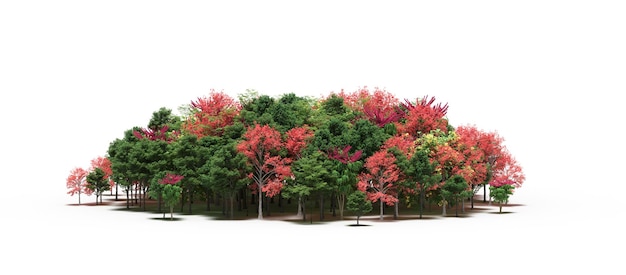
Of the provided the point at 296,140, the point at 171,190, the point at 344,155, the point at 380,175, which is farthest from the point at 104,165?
the point at 380,175

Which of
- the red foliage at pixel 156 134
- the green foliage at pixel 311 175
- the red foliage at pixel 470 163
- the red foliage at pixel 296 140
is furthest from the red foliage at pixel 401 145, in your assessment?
the red foliage at pixel 156 134

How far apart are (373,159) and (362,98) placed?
83.2 feet

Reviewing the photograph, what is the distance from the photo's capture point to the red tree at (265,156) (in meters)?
58.1

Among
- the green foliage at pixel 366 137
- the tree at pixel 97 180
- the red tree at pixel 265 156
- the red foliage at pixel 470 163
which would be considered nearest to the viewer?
the red tree at pixel 265 156

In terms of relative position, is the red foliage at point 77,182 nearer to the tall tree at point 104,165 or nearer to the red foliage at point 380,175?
the tall tree at point 104,165

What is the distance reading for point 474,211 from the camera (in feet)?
222

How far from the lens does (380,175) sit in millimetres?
57719

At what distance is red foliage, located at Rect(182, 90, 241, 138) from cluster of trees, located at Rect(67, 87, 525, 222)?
0.12 m

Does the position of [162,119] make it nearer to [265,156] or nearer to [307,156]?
[265,156]

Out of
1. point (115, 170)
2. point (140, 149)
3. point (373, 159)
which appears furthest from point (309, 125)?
point (115, 170)

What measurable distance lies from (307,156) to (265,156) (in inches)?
173

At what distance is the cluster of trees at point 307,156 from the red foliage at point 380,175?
103 millimetres

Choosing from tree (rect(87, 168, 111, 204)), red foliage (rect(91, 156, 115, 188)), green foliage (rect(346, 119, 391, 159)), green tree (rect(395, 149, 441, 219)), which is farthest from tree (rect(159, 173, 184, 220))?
tree (rect(87, 168, 111, 204))

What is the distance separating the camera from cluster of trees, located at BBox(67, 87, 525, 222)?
57.0 m
